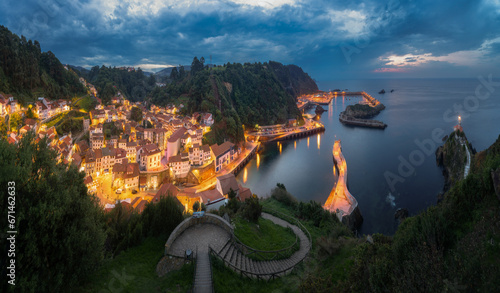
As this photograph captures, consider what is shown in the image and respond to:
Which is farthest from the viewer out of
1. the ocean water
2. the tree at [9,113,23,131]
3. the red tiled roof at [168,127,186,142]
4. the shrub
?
the red tiled roof at [168,127,186,142]

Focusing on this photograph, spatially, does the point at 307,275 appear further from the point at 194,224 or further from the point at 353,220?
the point at 353,220

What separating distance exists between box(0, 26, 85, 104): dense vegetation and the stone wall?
108 ft

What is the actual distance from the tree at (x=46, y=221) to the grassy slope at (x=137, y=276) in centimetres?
51

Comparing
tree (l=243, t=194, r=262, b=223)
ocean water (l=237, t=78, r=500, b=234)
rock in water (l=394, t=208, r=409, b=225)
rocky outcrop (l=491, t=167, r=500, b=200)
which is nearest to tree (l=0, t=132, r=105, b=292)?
tree (l=243, t=194, r=262, b=223)

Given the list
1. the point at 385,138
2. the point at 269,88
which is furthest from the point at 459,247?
the point at 269,88

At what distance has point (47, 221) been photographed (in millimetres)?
3988

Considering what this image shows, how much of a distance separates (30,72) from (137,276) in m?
40.9

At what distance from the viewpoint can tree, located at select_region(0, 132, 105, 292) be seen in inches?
145

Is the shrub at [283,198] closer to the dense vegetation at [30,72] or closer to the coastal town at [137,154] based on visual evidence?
the coastal town at [137,154]

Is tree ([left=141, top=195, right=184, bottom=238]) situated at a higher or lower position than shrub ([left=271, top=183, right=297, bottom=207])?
higher

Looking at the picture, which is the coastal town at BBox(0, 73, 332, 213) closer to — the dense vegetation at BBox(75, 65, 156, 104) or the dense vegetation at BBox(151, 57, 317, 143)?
the dense vegetation at BBox(151, 57, 317, 143)

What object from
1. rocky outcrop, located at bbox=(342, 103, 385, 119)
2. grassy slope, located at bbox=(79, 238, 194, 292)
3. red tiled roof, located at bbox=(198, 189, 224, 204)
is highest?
rocky outcrop, located at bbox=(342, 103, 385, 119)

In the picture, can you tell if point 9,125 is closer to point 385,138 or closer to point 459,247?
point 459,247

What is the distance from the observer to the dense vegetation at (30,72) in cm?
2992
